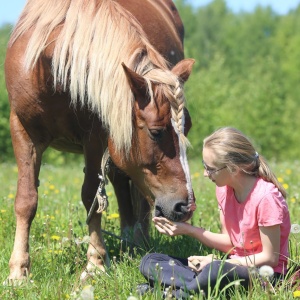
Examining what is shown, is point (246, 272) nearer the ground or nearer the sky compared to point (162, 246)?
nearer the sky

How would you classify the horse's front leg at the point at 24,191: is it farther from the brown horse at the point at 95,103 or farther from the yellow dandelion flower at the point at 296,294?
the yellow dandelion flower at the point at 296,294

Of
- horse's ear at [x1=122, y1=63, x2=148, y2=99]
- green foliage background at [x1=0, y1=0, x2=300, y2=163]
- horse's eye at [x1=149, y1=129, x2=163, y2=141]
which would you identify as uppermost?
horse's ear at [x1=122, y1=63, x2=148, y2=99]

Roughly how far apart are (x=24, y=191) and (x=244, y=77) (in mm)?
58625

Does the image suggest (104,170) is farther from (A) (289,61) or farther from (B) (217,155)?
(A) (289,61)

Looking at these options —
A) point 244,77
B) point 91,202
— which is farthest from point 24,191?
point 244,77

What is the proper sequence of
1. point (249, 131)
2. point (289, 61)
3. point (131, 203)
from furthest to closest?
point (289, 61)
point (249, 131)
point (131, 203)

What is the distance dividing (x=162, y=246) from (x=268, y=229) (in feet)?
4.79

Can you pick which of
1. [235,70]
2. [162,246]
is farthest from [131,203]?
[235,70]

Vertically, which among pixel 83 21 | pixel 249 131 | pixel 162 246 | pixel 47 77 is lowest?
pixel 249 131

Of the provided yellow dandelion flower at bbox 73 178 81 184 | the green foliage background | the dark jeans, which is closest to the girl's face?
the dark jeans

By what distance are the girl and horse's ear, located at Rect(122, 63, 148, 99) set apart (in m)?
0.48

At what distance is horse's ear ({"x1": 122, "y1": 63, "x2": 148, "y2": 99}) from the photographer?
3864mm

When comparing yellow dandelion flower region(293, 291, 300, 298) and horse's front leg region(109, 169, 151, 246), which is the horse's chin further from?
horse's front leg region(109, 169, 151, 246)

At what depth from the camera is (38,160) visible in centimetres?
468
